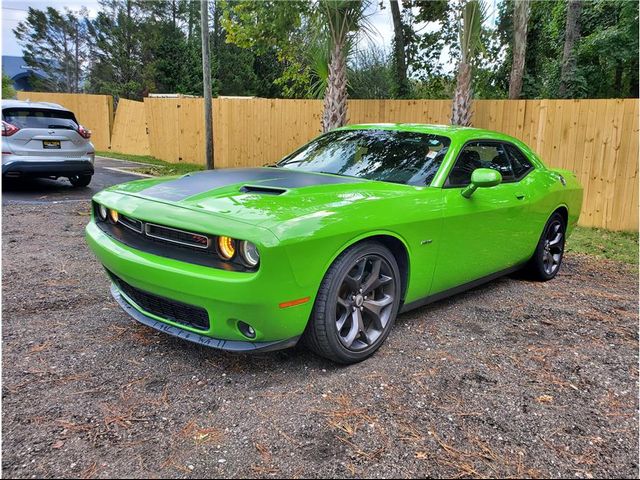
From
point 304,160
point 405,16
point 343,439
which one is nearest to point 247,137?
point 405,16

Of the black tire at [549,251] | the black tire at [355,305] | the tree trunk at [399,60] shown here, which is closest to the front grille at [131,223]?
the black tire at [355,305]

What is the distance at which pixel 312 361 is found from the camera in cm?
319

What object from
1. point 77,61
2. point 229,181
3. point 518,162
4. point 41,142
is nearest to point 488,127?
point 518,162

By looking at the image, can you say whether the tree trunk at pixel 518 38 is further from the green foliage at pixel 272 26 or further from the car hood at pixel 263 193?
the car hood at pixel 263 193

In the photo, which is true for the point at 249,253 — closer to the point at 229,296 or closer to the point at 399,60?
the point at 229,296

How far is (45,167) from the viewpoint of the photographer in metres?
9.00

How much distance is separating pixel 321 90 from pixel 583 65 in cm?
955

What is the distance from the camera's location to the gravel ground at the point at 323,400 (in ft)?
7.36

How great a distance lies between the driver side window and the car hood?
56 cm

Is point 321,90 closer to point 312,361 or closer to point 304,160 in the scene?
point 304,160

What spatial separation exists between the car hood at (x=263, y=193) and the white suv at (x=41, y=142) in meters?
6.31

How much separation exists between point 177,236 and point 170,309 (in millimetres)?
438

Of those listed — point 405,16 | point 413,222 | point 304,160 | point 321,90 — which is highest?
point 405,16

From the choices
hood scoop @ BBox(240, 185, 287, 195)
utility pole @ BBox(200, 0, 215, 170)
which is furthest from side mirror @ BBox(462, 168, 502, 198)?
utility pole @ BBox(200, 0, 215, 170)
